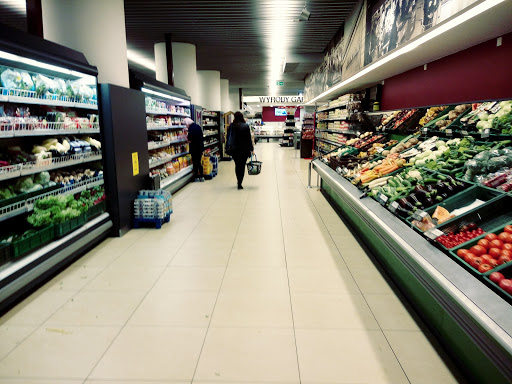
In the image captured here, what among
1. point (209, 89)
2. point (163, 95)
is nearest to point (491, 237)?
point (163, 95)

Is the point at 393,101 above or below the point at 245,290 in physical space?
above

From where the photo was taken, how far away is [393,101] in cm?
679

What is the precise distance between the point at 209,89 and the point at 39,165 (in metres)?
12.8

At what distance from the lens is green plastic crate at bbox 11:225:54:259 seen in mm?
2820

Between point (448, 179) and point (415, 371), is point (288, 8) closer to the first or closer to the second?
point (448, 179)

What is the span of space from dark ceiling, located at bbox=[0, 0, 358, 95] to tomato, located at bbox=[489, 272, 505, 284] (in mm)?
6715

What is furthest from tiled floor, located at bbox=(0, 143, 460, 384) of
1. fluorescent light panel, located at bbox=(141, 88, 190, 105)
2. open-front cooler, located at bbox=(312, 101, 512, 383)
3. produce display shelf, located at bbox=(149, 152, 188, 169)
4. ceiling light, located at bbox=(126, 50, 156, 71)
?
ceiling light, located at bbox=(126, 50, 156, 71)

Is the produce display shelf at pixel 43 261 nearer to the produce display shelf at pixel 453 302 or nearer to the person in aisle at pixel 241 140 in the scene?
the produce display shelf at pixel 453 302

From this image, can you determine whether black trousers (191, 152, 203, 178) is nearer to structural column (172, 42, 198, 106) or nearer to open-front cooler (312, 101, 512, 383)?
structural column (172, 42, 198, 106)

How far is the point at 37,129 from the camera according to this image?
3348 millimetres

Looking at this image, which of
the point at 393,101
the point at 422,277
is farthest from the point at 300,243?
the point at 393,101

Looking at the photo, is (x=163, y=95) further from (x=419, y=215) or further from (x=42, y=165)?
(x=419, y=215)

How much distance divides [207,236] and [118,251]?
1133mm

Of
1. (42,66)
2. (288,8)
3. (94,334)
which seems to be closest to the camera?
(94,334)
